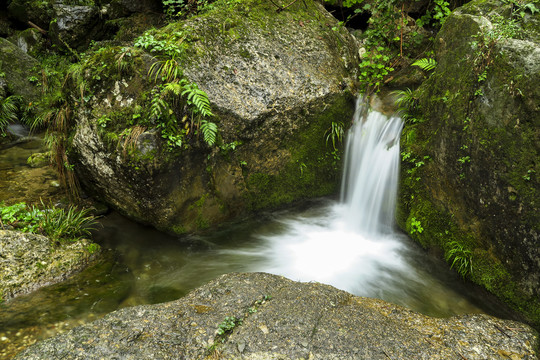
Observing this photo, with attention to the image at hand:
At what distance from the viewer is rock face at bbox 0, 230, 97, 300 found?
151 inches

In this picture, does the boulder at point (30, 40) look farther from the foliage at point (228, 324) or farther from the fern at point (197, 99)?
the foliage at point (228, 324)

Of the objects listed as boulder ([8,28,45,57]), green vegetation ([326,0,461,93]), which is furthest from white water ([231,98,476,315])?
boulder ([8,28,45,57])

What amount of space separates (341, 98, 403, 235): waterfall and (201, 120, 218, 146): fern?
276 centimetres

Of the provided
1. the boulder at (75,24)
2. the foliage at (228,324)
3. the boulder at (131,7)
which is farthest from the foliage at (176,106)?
the boulder at (75,24)

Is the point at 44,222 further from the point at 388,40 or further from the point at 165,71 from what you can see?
the point at 388,40

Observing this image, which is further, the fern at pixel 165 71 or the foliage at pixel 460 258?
the fern at pixel 165 71

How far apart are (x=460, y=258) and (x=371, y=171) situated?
2.06m

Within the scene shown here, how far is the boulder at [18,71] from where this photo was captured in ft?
30.7

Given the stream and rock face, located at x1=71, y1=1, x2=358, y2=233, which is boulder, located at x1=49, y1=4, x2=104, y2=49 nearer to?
the stream

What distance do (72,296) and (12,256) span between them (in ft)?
3.04

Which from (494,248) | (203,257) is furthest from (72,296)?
(494,248)

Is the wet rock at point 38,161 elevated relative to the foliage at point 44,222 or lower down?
elevated

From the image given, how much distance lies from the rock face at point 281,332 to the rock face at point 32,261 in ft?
4.51

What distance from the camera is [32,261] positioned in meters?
4.08
